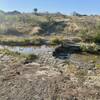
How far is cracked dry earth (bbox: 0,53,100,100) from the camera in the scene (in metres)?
8.77

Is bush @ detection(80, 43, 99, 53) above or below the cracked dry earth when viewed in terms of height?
above

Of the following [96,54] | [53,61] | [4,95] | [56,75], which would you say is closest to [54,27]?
[96,54]

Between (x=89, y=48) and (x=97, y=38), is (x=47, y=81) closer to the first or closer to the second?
(x=89, y=48)

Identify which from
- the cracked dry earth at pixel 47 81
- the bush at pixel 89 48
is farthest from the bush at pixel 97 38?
the cracked dry earth at pixel 47 81

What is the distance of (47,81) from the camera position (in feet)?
34.0

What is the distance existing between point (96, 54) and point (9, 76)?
9.43m

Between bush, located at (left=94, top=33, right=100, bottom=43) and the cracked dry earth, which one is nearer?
the cracked dry earth

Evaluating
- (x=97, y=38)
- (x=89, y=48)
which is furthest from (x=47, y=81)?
(x=97, y=38)

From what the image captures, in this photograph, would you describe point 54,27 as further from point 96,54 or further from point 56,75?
point 56,75

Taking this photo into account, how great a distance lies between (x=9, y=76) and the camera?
11055 millimetres

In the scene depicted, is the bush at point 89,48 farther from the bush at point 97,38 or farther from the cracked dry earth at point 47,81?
the cracked dry earth at point 47,81

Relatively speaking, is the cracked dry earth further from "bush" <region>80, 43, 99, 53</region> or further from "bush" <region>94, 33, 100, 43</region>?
"bush" <region>94, 33, 100, 43</region>

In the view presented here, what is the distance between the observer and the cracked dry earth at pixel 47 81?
877 centimetres

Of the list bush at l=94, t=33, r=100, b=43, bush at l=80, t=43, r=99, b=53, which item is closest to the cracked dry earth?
bush at l=80, t=43, r=99, b=53
